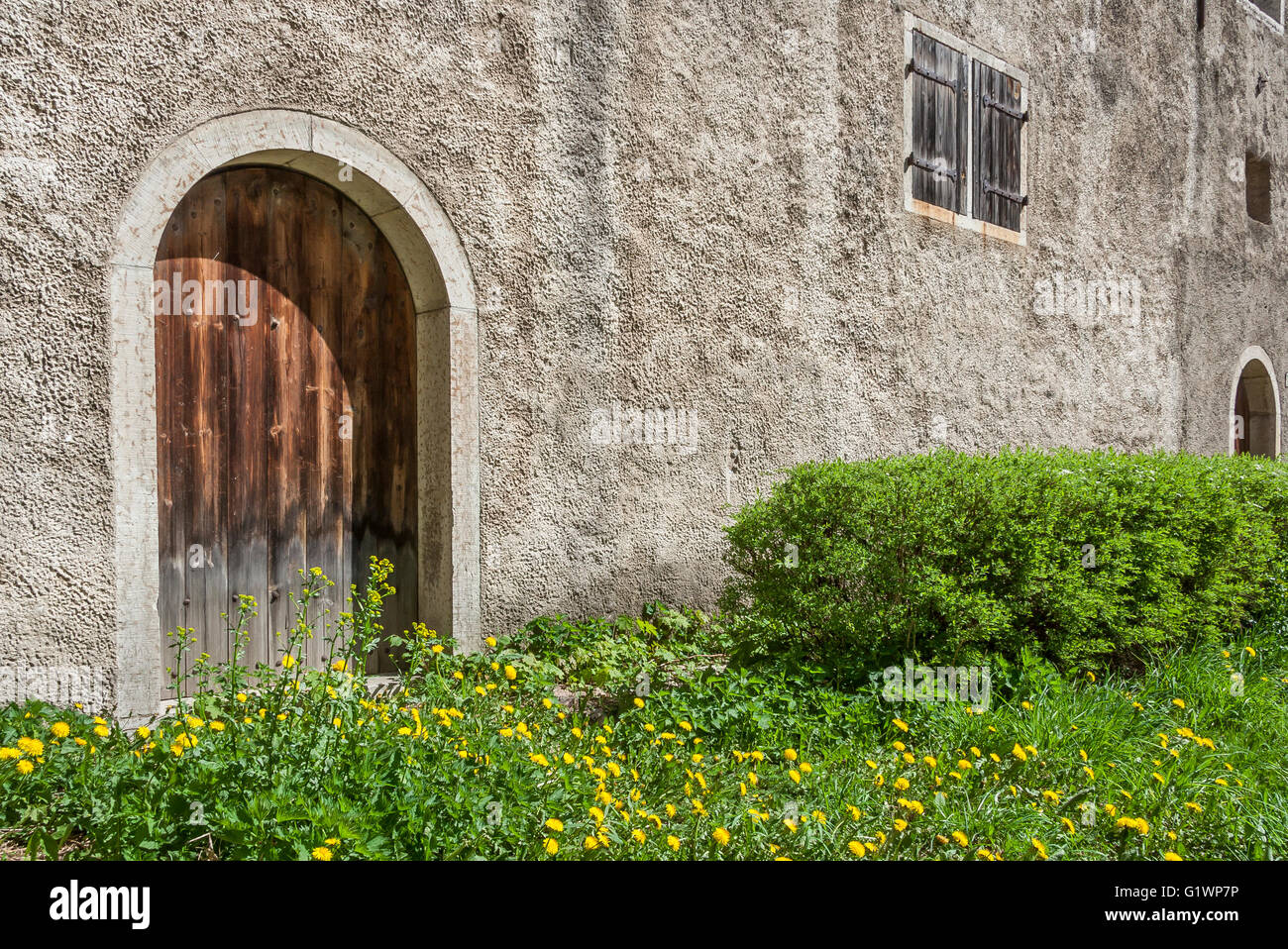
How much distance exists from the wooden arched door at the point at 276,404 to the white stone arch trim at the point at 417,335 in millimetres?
132

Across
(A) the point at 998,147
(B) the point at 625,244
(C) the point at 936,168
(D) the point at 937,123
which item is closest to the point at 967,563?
(B) the point at 625,244

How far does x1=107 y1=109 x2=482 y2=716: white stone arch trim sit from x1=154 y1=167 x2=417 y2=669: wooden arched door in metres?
0.13

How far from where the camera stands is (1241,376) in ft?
37.5

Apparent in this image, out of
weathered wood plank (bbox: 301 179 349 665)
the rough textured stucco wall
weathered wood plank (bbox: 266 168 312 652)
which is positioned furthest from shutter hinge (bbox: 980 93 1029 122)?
weathered wood plank (bbox: 266 168 312 652)

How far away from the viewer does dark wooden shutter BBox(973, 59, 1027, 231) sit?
7809 millimetres

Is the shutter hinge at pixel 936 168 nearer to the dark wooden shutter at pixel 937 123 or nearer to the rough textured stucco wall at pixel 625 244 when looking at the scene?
the dark wooden shutter at pixel 937 123

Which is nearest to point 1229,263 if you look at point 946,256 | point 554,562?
point 946,256

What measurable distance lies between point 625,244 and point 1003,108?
14.2ft

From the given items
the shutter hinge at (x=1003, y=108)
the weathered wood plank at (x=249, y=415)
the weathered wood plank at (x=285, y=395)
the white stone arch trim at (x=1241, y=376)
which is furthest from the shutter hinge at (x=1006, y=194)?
the weathered wood plank at (x=249, y=415)

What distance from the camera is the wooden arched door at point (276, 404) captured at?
4180mm

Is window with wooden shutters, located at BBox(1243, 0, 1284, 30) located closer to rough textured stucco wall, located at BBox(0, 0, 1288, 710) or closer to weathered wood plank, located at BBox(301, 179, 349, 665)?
rough textured stucco wall, located at BBox(0, 0, 1288, 710)

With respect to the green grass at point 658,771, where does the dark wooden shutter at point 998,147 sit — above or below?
above

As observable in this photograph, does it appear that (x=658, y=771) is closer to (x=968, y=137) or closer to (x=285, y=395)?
(x=285, y=395)

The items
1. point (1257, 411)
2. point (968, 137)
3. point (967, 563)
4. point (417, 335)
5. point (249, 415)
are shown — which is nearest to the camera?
point (249, 415)
